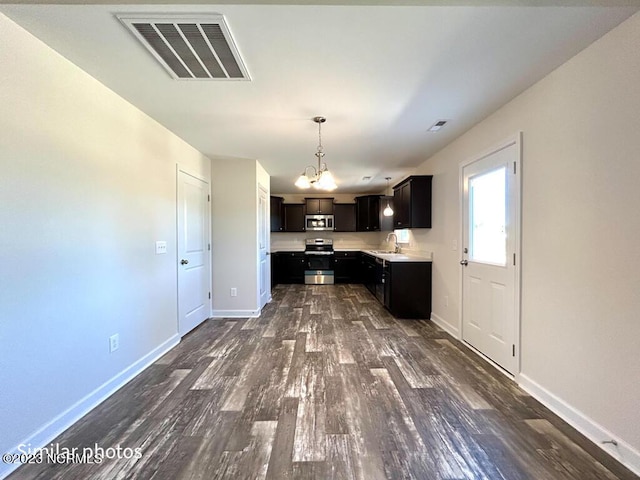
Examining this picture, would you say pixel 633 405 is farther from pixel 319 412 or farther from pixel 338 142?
pixel 338 142

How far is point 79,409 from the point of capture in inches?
75.2

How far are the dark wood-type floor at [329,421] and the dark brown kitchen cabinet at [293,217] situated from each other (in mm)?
4670

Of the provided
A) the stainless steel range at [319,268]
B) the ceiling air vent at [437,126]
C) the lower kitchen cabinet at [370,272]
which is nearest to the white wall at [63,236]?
the ceiling air vent at [437,126]

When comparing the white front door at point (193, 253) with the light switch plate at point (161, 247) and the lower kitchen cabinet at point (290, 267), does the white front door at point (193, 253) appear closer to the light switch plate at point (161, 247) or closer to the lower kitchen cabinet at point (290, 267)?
the light switch plate at point (161, 247)

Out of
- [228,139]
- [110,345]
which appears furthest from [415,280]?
[110,345]

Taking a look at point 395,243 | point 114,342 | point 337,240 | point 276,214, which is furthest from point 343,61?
point 337,240

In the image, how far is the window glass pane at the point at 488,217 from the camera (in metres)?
A: 2.62

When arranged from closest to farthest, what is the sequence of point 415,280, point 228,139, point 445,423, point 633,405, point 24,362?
point 633,405
point 24,362
point 445,423
point 228,139
point 415,280

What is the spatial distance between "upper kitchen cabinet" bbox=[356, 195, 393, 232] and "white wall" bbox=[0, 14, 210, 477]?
5495 mm

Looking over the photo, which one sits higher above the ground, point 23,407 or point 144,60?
point 144,60

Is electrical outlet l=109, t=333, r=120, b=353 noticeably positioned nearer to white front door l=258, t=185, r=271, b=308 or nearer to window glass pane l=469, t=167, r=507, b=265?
white front door l=258, t=185, r=271, b=308

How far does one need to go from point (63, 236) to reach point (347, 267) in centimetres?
620

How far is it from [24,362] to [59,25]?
1887 millimetres

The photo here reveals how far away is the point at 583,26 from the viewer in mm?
1551
